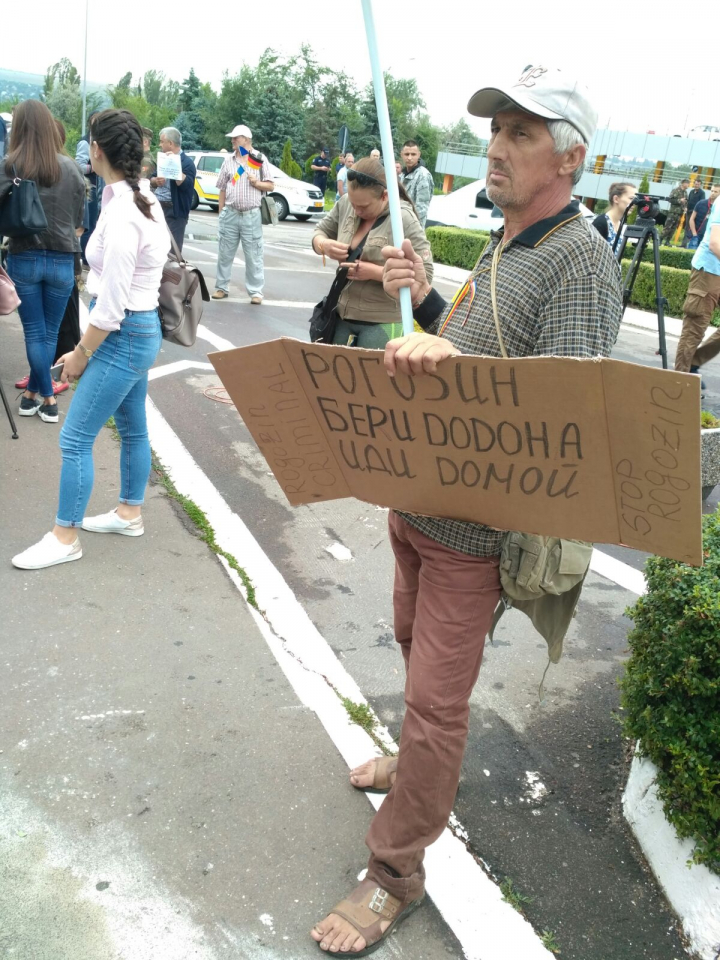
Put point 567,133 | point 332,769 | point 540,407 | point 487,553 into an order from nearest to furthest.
→ point 540,407 → point 567,133 → point 487,553 → point 332,769

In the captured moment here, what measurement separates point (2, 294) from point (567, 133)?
142 inches

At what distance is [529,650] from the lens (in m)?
3.71

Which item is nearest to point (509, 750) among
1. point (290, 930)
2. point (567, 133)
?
point (290, 930)

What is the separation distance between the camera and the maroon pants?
218cm

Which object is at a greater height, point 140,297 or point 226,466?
point 140,297

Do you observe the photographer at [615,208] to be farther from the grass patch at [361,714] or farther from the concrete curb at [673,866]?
the concrete curb at [673,866]

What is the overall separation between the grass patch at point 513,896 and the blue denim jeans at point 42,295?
4.38m

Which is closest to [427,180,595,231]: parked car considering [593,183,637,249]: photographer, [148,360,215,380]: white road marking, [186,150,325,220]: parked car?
[186,150,325,220]: parked car

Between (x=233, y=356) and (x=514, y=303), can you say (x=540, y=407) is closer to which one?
(x=514, y=303)

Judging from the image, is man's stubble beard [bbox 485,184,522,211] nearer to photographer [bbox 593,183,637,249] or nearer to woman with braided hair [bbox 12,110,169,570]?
woman with braided hair [bbox 12,110,169,570]

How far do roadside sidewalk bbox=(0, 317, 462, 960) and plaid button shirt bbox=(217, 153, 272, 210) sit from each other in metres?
7.42

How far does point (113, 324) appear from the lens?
3648 millimetres

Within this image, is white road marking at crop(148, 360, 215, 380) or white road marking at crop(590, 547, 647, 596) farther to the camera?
white road marking at crop(148, 360, 215, 380)

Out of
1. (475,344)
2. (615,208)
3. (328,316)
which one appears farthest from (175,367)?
(475,344)
